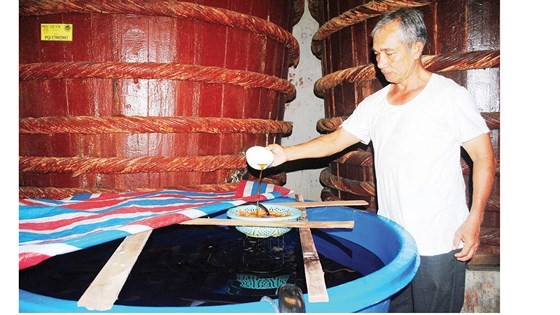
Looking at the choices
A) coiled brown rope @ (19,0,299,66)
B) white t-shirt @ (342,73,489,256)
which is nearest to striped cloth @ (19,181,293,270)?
white t-shirt @ (342,73,489,256)

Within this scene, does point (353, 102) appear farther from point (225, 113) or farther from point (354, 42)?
point (225, 113)

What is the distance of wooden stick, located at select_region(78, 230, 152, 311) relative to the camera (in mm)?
962

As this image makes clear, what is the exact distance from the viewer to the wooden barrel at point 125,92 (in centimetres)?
238

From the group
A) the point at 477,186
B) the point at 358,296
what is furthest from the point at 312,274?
the point at 477,186

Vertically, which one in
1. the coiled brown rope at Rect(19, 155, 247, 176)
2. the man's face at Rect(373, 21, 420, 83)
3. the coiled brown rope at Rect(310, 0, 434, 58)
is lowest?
the coiled brown rope at Rect(19, 155, 247, 176)

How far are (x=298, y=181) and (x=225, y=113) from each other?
58.3 inches

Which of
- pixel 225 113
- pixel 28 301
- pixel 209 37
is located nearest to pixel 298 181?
pixel 225 113

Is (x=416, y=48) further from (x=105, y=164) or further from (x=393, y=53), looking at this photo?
(x=105, y=164)

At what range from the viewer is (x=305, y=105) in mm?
3912

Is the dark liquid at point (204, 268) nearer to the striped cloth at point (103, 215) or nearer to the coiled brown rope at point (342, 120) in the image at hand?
the striped cloth at point (103, 215)

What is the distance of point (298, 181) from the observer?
3.94 meters

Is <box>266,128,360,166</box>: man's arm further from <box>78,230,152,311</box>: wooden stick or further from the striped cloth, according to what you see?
<box>78,230,152,311</box>: wooden stick

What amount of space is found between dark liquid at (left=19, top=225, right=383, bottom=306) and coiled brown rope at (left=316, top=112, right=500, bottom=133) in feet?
3.50

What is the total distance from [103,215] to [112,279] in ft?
2.48
